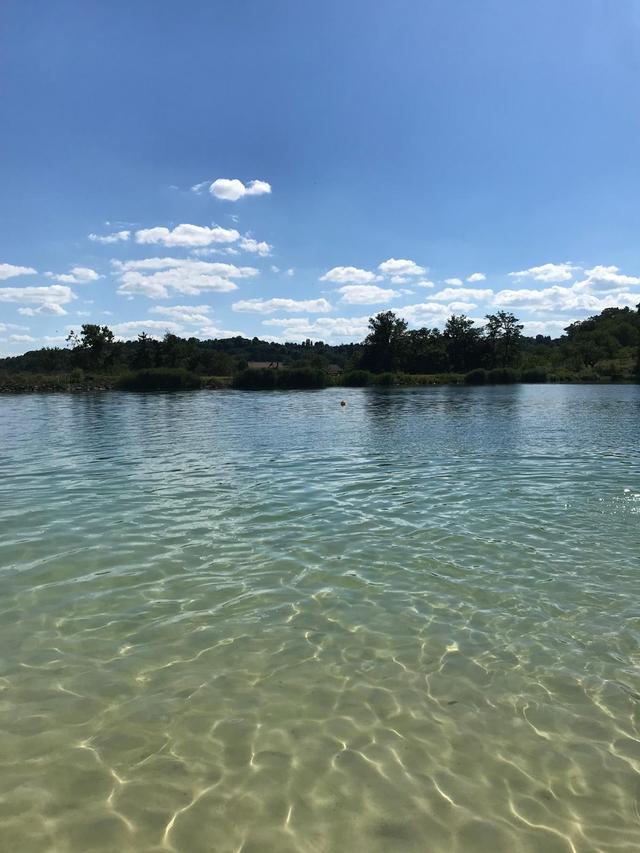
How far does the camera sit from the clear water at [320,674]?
3.72 m

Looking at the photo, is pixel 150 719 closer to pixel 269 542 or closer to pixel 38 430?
pixel 269 542

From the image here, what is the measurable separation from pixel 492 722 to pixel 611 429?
26.0 metres

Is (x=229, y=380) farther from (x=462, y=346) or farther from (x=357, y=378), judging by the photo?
(x=462, y=346)

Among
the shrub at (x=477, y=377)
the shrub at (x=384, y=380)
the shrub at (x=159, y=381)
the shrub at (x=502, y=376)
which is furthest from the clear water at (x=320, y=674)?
the shrub at (x=502, y=376)

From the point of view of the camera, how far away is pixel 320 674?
5.46 metres

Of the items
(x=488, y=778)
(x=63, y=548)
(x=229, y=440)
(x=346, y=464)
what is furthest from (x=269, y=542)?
(x=229, y=440)

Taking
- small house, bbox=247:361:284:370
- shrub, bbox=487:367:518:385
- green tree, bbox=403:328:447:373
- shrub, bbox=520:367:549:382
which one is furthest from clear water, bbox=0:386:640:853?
green tree, bbox=403:328:447:373

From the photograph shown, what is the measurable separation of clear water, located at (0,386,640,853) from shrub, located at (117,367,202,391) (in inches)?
3086

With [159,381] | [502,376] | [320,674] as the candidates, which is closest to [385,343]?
[502,376]

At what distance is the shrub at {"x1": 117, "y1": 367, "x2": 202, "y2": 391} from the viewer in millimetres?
87875

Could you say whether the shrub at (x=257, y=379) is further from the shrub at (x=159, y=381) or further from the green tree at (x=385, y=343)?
the green tree at (x=385, y=343)

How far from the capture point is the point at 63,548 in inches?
364

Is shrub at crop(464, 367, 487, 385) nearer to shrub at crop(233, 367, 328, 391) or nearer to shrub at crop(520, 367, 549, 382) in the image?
shrub at crop(520, 367, 549, 382)

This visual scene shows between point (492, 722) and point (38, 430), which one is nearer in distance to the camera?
point (492, 722)
